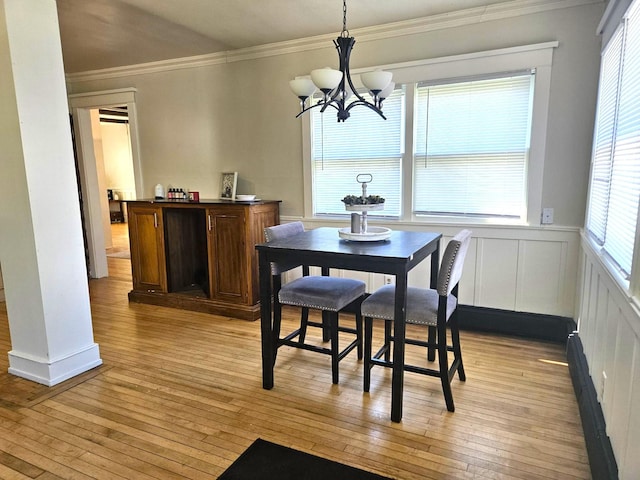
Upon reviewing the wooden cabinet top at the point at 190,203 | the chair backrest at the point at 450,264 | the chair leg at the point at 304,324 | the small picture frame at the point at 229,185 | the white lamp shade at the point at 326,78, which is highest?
the white lamp shade at the point at 326,78

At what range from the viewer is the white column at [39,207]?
2420 millimetres

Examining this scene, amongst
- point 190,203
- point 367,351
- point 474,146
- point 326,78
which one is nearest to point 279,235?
point 367,351

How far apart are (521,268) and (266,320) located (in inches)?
83.8

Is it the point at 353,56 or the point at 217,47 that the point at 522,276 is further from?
the point at 217,47

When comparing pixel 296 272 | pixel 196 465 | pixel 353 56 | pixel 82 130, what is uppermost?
pixel 353 56

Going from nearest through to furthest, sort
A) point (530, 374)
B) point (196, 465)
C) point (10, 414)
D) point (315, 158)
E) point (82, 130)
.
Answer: point (196, 465)
point (10, 414)
point (530, 374)
point (315, 158)
point (82, 130)

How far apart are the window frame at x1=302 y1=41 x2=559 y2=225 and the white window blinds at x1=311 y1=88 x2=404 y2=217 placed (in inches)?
3.2

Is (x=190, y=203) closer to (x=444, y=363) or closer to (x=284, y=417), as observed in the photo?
(x=284, y=417)

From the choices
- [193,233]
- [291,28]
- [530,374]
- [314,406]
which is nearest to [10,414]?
[314,406]

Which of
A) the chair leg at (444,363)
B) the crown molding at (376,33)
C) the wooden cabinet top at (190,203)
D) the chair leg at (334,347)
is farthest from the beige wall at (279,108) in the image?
the chair leg at (334,347)

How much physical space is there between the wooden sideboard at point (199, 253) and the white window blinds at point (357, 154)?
588mm

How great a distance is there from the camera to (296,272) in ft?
14.1

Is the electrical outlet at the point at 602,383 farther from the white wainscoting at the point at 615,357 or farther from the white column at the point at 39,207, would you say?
the white column at the point at 39,207

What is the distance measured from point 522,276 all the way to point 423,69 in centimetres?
189
